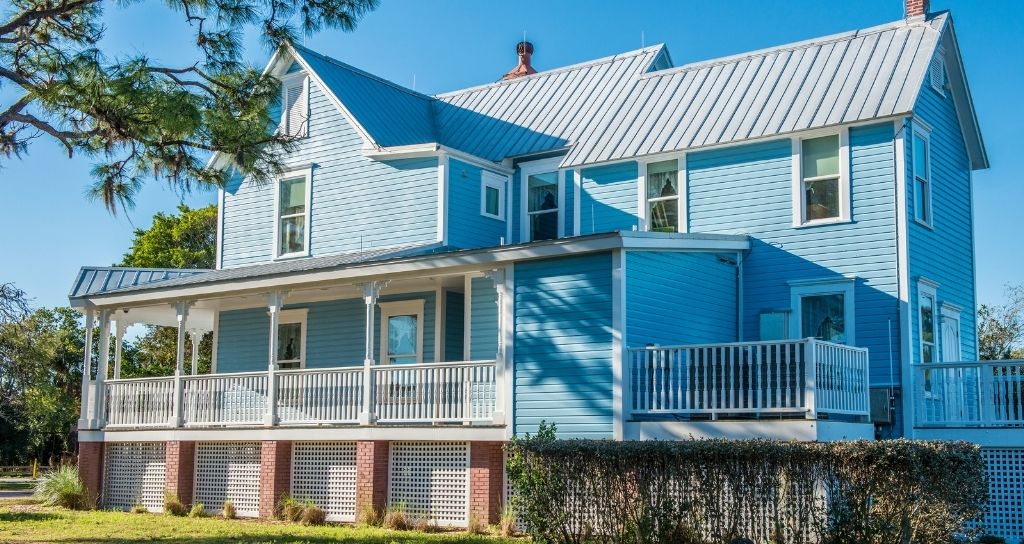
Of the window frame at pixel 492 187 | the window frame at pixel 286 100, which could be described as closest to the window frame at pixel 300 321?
the window frame at pixel 286 100

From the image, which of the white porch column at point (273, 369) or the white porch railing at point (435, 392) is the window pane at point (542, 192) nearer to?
the white porch railing at point (435, 392)

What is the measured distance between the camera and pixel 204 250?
41.7m

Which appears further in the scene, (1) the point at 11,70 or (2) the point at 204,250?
(2) the point at 204,250

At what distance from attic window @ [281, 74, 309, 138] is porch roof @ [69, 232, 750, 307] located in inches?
115

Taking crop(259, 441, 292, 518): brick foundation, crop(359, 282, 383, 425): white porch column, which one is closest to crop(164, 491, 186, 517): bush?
crop(259, 441, 292, 518): brick foundation

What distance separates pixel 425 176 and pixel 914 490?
39.9 ft

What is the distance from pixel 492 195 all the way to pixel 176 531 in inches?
361

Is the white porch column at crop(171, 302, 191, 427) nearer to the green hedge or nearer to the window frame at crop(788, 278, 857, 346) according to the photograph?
the green hedge

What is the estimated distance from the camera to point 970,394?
1691 centimetres

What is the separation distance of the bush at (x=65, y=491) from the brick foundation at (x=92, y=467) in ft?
0.45

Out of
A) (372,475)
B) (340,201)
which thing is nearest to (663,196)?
(340,201)

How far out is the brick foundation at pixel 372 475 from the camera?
1859 centimetres

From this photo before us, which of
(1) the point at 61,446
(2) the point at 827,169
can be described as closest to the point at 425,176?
(2) the point at 827,169

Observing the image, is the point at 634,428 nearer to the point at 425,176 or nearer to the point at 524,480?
the point at 524,480
